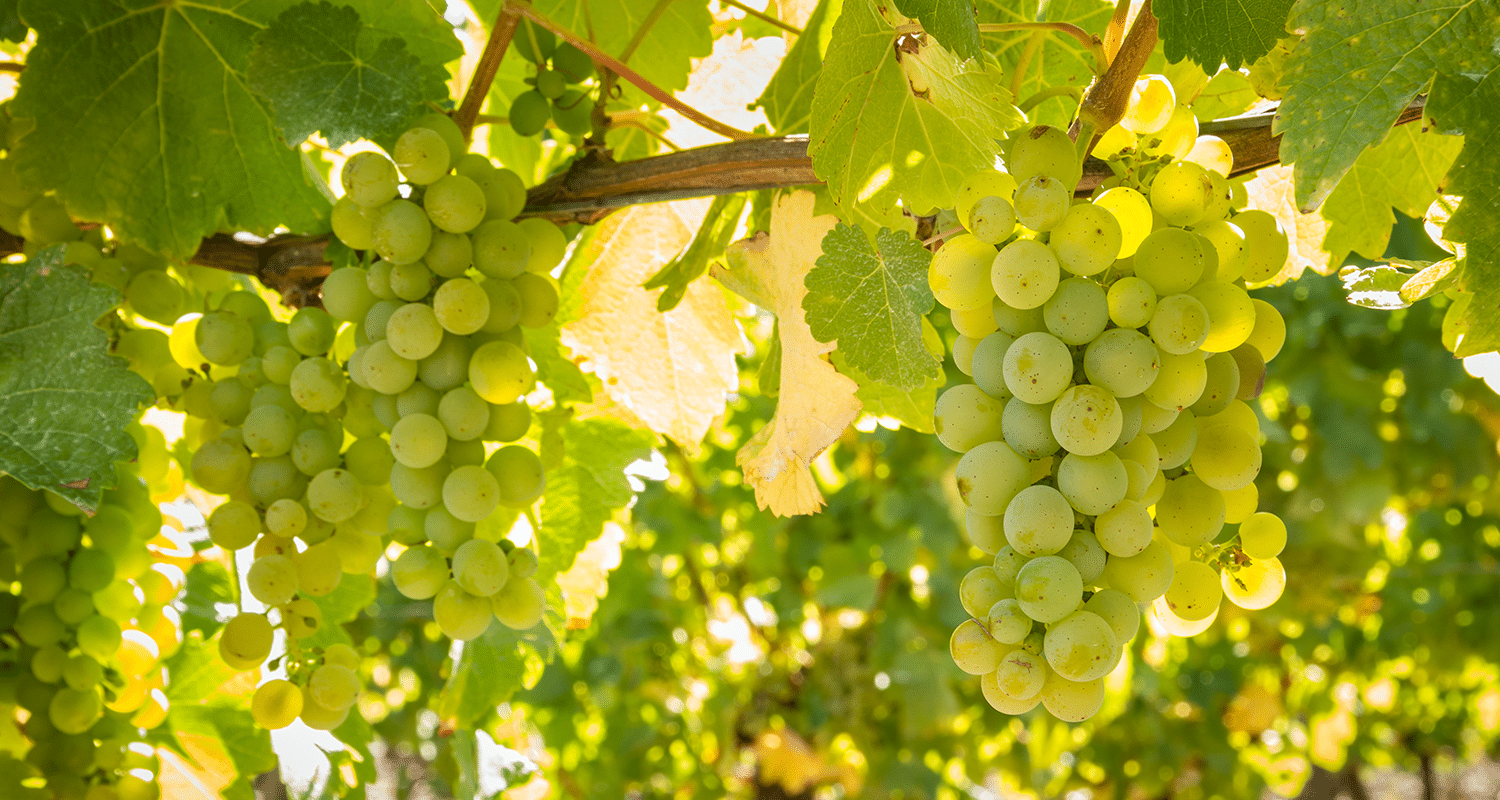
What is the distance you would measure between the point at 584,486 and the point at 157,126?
1.38 ft

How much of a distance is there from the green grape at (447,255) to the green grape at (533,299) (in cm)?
4

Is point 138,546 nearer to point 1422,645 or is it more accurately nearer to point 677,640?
point 677,640

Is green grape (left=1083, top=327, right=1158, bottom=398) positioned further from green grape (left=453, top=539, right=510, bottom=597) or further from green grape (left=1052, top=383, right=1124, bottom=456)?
green grape (left=453, top=539, right=510, bottom=597)

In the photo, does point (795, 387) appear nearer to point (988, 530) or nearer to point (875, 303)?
point (875, 303)

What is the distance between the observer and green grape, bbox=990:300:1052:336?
1.49 feet

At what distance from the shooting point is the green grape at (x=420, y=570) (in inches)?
23.5

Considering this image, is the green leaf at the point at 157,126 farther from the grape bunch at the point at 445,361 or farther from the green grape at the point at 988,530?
the green grape at the point at 988,530

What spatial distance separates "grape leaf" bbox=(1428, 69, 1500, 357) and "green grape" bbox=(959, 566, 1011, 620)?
0.75 feet

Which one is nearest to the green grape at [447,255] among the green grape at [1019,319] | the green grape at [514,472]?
the green grape at [514,472]

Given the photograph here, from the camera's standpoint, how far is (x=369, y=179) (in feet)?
1.98

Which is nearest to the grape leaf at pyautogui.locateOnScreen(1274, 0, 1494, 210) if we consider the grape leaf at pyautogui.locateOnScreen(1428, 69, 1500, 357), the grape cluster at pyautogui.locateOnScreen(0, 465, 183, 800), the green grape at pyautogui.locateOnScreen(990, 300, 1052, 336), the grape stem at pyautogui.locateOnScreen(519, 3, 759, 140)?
the grape leaf at pyautogui.locateOnScreen(1428, 69, 1500, 357)

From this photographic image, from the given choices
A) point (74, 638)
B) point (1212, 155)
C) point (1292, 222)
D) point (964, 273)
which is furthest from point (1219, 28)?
point (74, 638)

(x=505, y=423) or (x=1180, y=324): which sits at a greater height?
(x=1180, y=324)

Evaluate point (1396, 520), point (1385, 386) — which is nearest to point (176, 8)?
point (1385, 386)
